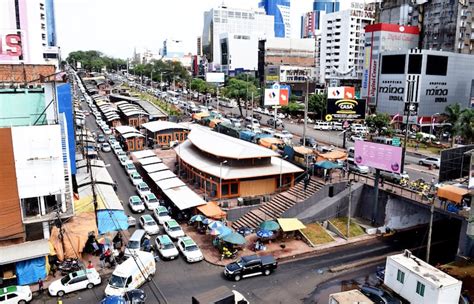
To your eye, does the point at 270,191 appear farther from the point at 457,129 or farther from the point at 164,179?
the point at 457,129

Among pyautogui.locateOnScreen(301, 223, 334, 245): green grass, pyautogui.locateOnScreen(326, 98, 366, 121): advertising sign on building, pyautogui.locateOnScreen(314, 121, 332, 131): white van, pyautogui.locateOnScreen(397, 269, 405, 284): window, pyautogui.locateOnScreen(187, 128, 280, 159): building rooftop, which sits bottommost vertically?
pyautogui.locateOnScreen(301, 223, 334, 245): green grass

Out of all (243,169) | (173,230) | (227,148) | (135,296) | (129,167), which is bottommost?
(135,296)

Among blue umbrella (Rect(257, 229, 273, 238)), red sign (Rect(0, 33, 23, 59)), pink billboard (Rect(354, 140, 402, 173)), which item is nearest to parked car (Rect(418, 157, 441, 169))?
pink billboard (Rect(354, 140, 402, 173))

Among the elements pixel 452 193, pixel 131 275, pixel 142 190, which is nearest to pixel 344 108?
pixel 452 193

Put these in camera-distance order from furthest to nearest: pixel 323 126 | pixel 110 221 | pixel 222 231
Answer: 1. pixel 323 126
2. pixel 110 221
3. pixel 222 231

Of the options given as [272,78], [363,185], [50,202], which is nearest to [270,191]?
[363,185]

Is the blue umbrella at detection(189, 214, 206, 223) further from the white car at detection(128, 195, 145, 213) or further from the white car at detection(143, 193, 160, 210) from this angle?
the white car at detection(128, 195, 145, 213)

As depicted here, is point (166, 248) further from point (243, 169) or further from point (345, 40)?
point (345, 40)
